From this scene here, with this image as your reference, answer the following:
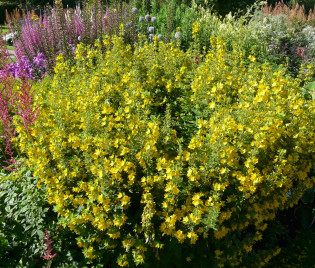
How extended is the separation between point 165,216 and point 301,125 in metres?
1.34

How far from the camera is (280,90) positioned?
2.69 meters

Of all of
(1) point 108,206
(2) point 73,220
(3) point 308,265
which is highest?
(1) point 108,206

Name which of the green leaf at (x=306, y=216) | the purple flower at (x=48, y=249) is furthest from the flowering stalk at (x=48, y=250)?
the green leaf at (x=306, y=216)

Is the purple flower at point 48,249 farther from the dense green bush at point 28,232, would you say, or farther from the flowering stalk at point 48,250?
the dense green bush at point 28,232

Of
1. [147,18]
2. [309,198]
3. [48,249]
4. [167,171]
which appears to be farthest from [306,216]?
[147,18]

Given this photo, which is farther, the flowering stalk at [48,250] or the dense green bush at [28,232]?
the dense green bush at [28,232]

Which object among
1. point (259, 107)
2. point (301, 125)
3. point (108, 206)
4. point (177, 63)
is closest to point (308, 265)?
point (301, 125)

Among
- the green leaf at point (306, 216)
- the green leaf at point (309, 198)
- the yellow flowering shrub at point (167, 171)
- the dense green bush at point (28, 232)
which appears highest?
the yellow flowering shrub at point (167, 171)

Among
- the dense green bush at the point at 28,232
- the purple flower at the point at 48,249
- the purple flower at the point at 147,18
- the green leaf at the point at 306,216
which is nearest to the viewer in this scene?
the purple flower at the point at 48,249

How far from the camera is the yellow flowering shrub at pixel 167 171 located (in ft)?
6.57

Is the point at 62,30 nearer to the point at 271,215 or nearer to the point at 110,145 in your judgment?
the point at 110,145

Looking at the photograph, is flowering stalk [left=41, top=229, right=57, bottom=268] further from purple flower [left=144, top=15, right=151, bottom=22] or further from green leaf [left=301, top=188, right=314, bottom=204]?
purple flower [left=144, top=15, right=151, bottom=22]

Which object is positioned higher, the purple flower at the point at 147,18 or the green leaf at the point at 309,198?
the purple flower at the point at 147,18

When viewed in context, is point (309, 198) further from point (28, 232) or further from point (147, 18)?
point (147, 18)
